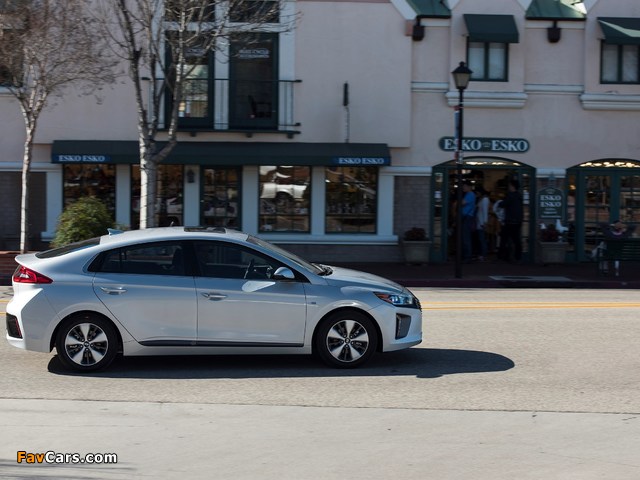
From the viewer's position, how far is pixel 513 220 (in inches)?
894

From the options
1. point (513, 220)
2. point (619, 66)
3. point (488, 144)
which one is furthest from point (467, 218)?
point (619, 66)

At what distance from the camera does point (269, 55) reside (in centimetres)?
2267

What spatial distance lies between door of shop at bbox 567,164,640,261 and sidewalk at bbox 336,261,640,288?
2.59ft

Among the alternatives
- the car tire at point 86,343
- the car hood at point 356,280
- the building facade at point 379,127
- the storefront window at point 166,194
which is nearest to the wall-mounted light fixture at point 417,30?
the building facade at point 379,127

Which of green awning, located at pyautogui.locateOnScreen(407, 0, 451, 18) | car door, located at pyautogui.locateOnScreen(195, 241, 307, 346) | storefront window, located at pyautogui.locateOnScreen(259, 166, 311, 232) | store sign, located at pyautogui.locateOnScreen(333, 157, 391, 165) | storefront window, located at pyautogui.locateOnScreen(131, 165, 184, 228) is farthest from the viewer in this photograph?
storefront window, located at pyautogui.locateOnScreen(259, 166, 311, 232)

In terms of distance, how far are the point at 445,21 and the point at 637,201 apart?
670 centimetres

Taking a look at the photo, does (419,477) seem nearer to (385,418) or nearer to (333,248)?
(385,418)

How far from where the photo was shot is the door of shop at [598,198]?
912 inches

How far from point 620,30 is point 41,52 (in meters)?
13.6

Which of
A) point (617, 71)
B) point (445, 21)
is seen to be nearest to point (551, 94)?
point (617, 71)

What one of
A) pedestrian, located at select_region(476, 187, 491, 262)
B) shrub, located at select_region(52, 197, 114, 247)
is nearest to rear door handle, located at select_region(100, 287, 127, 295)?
shrub, located at select_region(52, 197, 114, 247)

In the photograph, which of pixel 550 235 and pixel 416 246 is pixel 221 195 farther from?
pixel 550 235

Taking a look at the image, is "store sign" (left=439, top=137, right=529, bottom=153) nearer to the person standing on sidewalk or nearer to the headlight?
the person standing on sidewalk

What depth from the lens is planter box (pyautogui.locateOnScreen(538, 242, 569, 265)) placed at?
74.3ft
